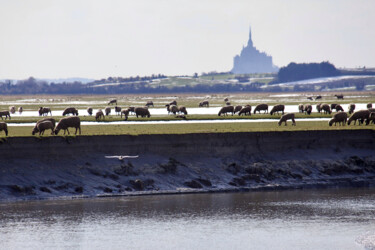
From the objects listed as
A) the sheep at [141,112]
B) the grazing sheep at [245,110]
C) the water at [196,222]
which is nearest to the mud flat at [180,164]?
the water at [196,222]

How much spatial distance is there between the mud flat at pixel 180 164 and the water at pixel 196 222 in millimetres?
2291

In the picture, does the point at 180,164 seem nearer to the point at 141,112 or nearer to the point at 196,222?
the point at 196,222

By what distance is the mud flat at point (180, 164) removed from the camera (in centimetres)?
3819

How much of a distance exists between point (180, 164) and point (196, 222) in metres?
11.8

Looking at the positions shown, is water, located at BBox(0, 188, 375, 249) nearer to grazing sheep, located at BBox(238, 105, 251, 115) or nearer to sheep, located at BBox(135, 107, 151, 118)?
sheep, located at BBox(135, 107, 151, 118)

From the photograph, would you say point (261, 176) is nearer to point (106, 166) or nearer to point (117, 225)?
point (106, 166)

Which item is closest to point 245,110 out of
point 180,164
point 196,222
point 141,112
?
point 141,112

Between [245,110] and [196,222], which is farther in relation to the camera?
[245,110]

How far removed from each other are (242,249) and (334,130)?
80.2 ft

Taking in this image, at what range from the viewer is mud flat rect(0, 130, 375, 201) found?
38.2m

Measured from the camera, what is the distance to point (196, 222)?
30.3 meters

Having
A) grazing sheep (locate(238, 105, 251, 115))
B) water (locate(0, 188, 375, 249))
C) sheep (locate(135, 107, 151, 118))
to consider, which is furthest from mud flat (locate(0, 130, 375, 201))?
sheep (locate(135, 107, 151, 118))

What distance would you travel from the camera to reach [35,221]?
→ 3042cm

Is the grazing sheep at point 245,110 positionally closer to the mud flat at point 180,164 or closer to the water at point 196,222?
the mud flat at point 180,164
